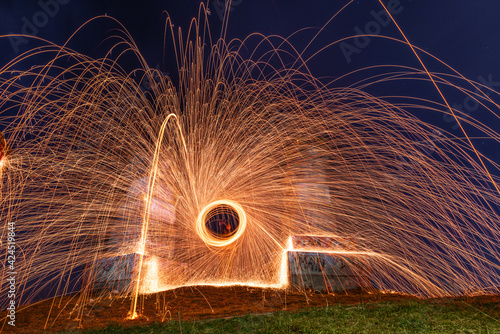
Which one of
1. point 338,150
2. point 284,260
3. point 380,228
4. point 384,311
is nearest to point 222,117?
point 338,150

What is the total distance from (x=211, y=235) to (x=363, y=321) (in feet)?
25.3

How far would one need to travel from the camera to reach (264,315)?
22.0ft

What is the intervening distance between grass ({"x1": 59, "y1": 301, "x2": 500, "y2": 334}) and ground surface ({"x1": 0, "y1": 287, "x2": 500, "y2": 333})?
32 cm

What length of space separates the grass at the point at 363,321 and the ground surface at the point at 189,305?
1.06 feet

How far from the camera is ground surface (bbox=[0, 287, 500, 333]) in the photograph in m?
7.31

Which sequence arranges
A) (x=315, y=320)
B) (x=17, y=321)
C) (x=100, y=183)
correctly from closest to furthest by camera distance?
(x=315, y=320) → (x=17, y=321) → (x=100, y=183)

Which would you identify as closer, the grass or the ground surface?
the grass

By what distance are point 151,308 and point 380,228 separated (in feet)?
24.7

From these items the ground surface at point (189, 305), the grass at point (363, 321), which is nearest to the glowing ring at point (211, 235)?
the ground surface at point (189, 305)

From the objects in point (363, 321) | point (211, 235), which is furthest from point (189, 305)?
point (363, 321)

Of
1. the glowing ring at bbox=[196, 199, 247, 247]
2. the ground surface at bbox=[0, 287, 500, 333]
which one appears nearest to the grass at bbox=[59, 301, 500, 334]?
the ground surface at bbox=[0, 287, 500, 333]

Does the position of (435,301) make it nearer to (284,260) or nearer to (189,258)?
(284,260)

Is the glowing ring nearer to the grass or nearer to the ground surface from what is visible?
the ground surface

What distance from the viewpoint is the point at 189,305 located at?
8.94 meters
